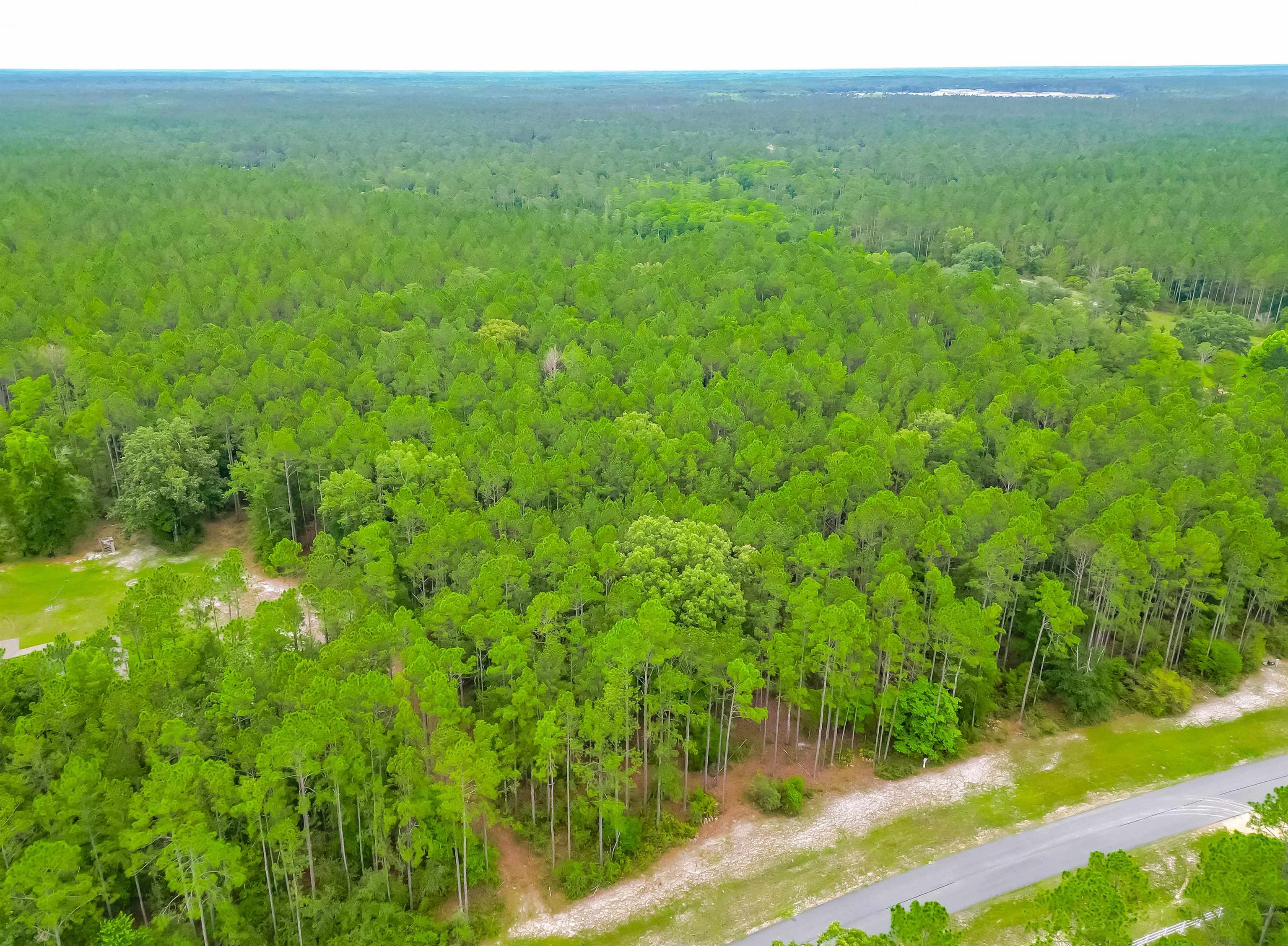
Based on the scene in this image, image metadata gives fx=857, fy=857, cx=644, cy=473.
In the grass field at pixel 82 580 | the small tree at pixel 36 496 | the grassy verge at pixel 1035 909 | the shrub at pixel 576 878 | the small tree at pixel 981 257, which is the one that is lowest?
the grass field at pixel 82 580

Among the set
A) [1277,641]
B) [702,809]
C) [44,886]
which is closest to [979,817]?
[702,809]

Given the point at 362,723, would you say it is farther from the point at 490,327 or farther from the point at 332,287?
the point at 332,287

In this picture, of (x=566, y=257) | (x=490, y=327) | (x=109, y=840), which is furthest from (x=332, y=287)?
(x=109, y=840)

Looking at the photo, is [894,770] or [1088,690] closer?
[894,770]

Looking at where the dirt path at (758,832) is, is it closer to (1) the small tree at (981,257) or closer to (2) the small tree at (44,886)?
(2) the small tree at (44,886)

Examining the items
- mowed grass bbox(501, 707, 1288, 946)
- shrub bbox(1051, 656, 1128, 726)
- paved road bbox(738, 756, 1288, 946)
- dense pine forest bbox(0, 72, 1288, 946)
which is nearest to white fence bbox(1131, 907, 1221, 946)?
paved road bbox(738, 756, 1288, 946)

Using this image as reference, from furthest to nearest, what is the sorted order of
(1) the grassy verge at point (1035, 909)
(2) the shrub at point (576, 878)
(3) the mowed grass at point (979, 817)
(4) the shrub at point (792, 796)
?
(4) the shrub at point (792, 796), (2) the shrub at point (576, 878), (3) the mowed grass at point (979, 817), (1) the grassy verge at point (1035, 909)

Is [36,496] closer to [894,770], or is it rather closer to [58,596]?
[58,596]

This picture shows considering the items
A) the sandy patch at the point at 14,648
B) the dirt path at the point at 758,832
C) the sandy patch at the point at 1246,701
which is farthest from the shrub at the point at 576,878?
the sandy patch at the point at 14,648
